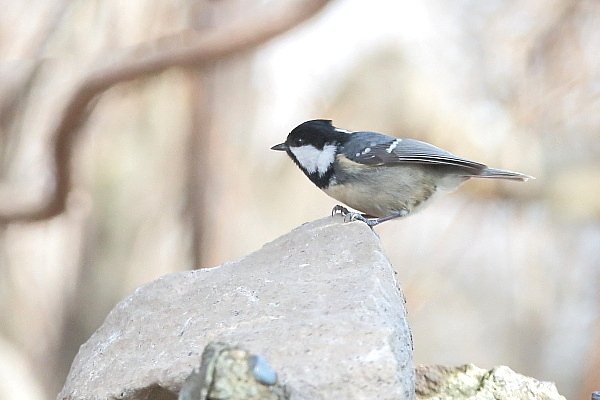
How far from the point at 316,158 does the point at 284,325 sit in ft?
4.72

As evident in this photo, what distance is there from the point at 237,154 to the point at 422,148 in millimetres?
2399

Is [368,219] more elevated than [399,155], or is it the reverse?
[399,155]

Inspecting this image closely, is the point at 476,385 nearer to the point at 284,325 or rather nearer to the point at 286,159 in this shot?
the point at 284,325

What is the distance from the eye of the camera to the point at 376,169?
120 inches

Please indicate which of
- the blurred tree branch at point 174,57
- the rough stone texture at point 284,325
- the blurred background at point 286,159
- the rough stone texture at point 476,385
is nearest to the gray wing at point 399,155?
the rough stone texture at point 284,325

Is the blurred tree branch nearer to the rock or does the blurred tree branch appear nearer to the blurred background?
the blurred background

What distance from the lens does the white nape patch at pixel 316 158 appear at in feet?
10.2

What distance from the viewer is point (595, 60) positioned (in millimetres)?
5047

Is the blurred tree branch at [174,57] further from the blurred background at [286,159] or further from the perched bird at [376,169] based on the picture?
the perched bird at [376,169]

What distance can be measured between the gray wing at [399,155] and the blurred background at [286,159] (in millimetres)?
2127

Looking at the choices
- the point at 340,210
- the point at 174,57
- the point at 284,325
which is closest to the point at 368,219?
the point at 340,210

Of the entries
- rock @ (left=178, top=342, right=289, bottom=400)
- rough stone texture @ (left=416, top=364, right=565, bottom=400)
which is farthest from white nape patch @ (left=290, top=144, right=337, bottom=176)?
rock @ (left=178, top=342, right=289, bottom=400)

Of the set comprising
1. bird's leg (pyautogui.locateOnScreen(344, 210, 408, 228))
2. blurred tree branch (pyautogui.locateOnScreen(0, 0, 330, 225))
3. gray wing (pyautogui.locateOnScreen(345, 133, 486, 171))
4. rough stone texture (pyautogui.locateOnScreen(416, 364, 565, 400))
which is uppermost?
blurred tree branch (pyautogui.locateOnScreen(0, 0, 330, 225))

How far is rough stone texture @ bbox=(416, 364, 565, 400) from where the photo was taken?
239 centimetres
